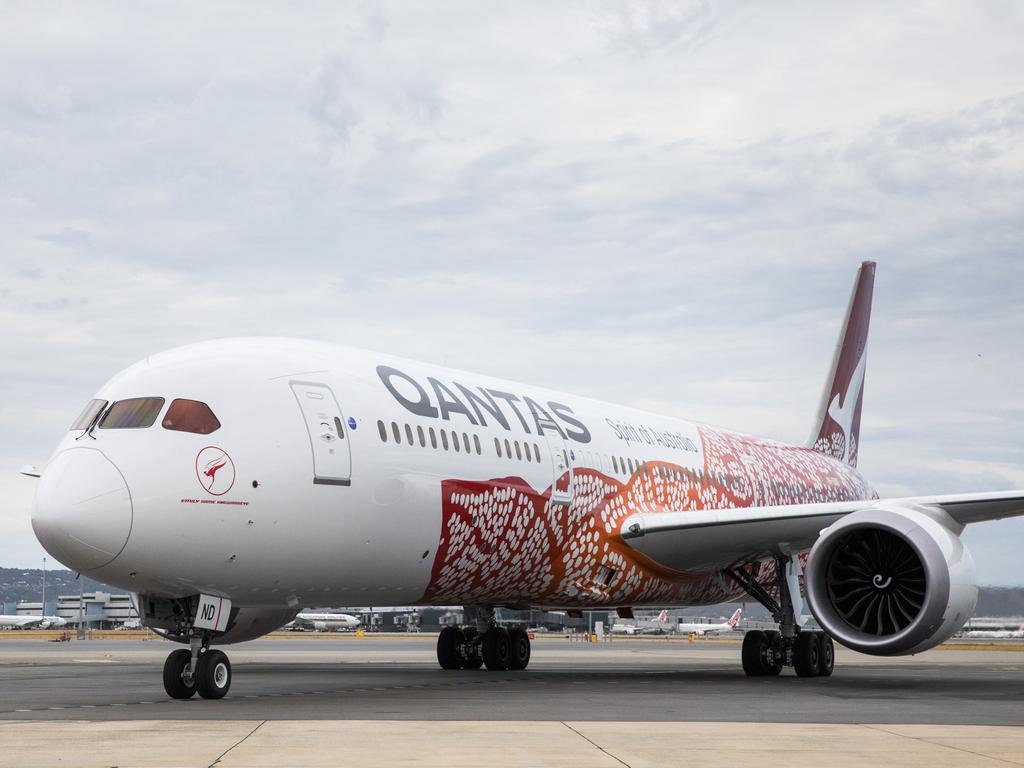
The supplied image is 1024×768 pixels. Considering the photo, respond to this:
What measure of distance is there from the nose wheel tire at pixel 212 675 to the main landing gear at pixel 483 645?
8119 mm

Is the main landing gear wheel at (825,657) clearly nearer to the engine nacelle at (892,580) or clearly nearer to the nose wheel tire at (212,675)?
the engine nacelle at (892,580)

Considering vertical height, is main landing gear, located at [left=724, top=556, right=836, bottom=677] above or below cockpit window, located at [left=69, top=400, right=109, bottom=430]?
below

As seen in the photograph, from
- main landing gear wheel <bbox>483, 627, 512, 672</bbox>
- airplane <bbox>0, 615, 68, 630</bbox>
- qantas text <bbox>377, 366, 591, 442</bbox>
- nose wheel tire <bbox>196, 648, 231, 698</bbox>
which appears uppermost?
qantas text <bbox>377, 366, 591, 442</bbox>

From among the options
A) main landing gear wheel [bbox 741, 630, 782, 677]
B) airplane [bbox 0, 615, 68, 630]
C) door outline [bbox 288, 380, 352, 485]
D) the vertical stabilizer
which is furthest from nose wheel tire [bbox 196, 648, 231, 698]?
airplane [bbox 0, 615, 68, 630]

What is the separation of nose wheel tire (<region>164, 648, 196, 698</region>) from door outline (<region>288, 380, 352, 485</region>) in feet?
7.69

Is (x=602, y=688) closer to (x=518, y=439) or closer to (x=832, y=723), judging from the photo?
(x=518, y=439)

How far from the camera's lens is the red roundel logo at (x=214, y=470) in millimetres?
13000

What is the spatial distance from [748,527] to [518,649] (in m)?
5.00

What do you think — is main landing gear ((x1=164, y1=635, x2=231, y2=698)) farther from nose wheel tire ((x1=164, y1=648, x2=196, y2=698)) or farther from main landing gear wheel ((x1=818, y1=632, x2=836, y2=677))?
main landing gear wheel ((x1=818, y1=632, x2=836, y2=677))

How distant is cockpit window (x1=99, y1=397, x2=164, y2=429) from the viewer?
1323 cm

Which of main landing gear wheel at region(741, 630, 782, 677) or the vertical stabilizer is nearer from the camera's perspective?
main landing gear wheel at region(741, 630, 782, 677)

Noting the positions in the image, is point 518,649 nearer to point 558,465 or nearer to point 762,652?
point 762,652

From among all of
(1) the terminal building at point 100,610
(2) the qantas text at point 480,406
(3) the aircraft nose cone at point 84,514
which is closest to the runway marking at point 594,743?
(3) the aircraft nose cone at point 84,514

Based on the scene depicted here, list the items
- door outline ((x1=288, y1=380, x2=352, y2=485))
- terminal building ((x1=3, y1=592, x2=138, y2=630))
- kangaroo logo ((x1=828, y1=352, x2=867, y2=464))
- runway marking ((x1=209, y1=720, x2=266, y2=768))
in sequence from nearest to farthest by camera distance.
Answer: runway marking ((x1=209, y1=720, x2=266, y2=768)) < door outline ((x1=288, y1=380, x2=352, y2=485)) < kangaroo logo ((x1=828, y1=352, x2=867, y2=464)) < terminal building ((x1=3, y1=592, x2=138, y2=630))
